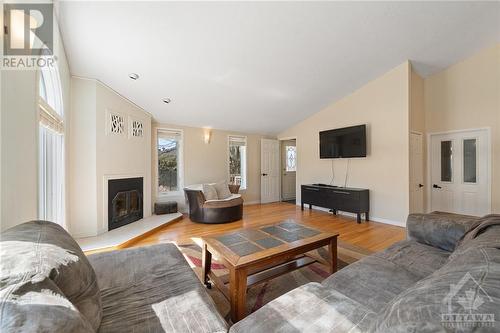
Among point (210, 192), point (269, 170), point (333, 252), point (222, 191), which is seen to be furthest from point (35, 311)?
point (269, 170)

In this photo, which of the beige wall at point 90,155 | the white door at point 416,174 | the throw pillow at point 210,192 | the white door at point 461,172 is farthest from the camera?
the throw pillow at point 210,192

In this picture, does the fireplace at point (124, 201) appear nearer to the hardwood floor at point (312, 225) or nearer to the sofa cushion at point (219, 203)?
the hardwood floor at point (312, 225)

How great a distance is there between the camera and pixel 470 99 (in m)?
Answer: 3.87

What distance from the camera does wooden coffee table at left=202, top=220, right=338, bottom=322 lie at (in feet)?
4.99

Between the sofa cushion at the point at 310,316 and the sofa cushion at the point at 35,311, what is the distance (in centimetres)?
65

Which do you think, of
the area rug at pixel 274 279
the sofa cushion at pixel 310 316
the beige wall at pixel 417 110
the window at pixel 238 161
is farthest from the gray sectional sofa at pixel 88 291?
the window at pixel 238 161

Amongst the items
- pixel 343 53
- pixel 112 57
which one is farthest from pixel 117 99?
pixel 343 53

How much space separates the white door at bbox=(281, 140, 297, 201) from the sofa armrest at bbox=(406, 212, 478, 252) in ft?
16.2

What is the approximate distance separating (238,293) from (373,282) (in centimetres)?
91

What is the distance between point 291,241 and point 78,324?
160 cm

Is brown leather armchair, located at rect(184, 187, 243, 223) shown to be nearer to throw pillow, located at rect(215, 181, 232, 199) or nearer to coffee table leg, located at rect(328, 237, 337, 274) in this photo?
throw pillow, located at rect(215, 181, 232, 199)

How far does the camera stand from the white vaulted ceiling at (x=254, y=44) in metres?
2.24

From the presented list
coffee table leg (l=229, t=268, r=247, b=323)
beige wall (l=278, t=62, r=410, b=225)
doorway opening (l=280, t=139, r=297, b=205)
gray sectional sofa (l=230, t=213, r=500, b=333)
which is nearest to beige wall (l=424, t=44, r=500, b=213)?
Result: beige wall (l=278, t=62, r=410, b=225)

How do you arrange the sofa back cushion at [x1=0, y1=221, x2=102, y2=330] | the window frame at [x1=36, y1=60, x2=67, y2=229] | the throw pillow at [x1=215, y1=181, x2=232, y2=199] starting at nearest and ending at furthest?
the sofa back cushion at [x1=0, y1=221, x2=102, y2=330], the window frame at [x1=36, y1=60, x2=67, y2=229], the throw pillow at [x1=215, y1=181, x2=232, y2=199]
